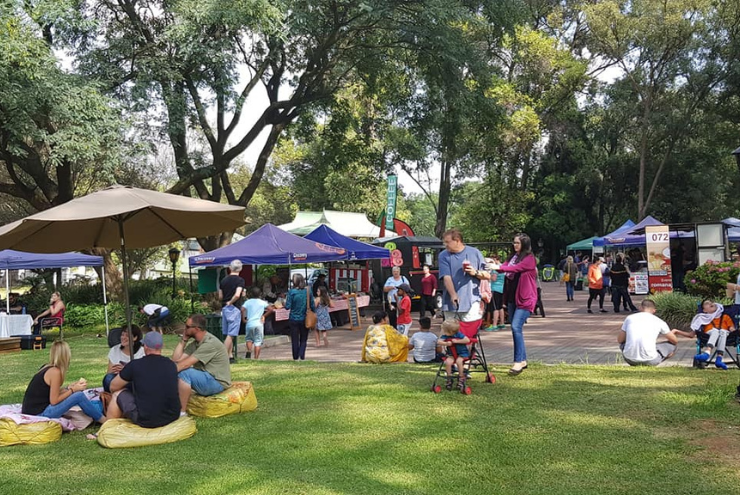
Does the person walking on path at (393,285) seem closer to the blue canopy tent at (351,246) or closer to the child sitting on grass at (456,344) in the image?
the blue canopy tent at (351,246)

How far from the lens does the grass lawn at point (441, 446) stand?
472 centimetres

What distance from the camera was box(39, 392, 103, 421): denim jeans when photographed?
21.0 ft

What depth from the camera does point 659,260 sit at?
18.5 metres

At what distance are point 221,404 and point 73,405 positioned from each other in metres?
1.40

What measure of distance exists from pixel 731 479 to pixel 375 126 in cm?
2706

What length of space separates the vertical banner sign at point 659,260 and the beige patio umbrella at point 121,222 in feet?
46.0

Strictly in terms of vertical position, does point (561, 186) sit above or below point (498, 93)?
below

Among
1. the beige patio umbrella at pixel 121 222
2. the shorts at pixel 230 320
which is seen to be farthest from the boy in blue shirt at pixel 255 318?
the beige patio umbrella at pixel 121 222

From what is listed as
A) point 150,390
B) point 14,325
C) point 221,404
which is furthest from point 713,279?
point 14,325

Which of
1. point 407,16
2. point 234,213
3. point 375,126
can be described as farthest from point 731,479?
point 375,126

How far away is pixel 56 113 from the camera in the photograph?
15523 mm

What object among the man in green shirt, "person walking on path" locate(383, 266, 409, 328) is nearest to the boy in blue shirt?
"person walking on path" locate(383, 266, 409, 328)

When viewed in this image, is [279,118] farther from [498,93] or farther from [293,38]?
[498,93]

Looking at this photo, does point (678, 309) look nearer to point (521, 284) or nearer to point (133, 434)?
point (521, 284)
